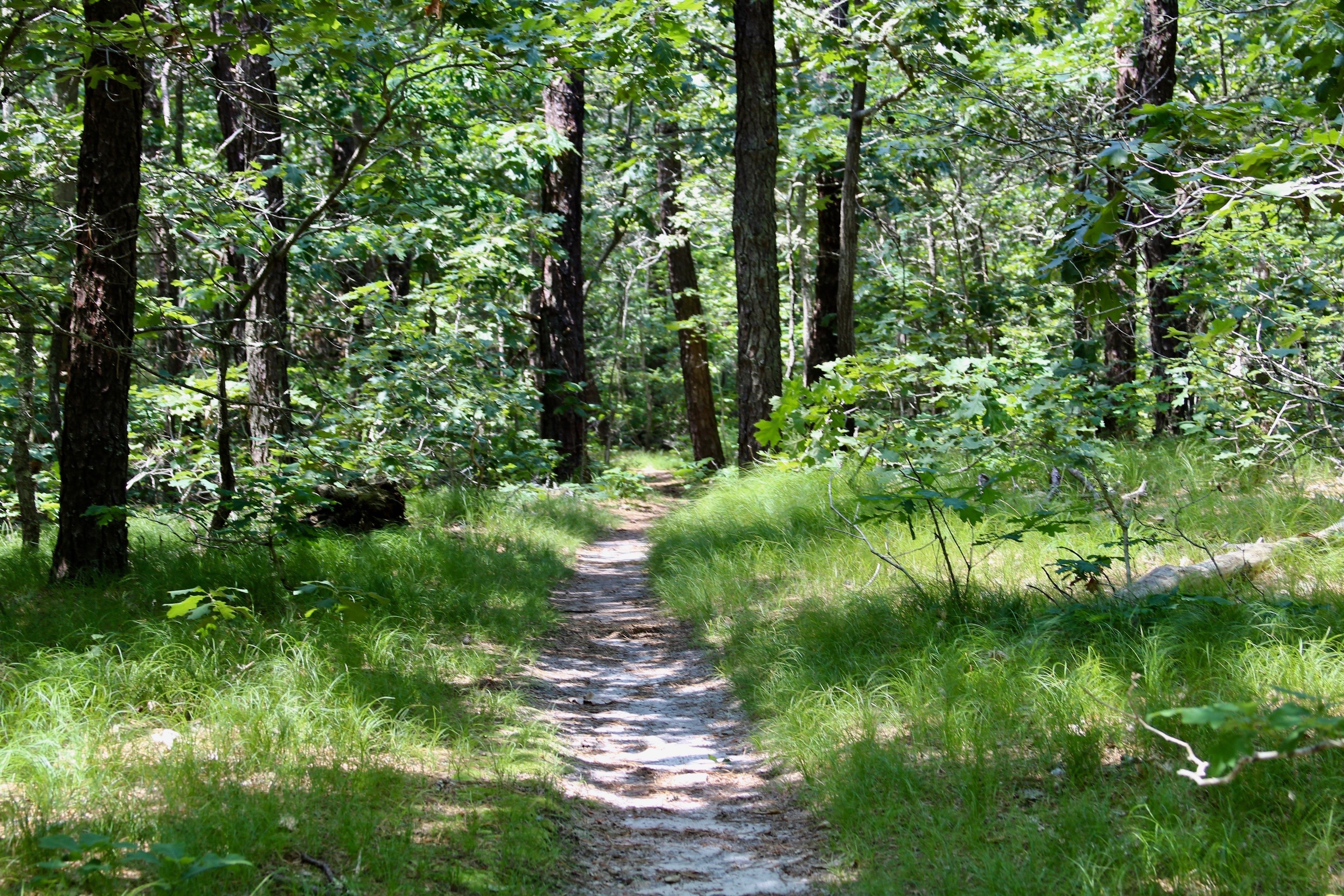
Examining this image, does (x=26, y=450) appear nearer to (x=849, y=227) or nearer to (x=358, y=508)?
(x=358, y=508)

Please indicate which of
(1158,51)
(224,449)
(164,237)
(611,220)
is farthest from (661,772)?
(611,220)

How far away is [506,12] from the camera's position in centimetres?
679

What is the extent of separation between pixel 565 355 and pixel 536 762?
927cm

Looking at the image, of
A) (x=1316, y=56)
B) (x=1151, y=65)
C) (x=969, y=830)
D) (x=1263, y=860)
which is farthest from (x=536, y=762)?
(x=1151, y=65)

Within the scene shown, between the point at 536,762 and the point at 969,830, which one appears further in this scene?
the point at 536,762

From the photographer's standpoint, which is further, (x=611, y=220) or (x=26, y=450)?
(x=611, y=220)

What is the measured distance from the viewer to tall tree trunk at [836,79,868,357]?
1026 centimetres

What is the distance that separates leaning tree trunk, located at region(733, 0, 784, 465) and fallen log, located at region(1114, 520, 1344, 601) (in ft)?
15.7

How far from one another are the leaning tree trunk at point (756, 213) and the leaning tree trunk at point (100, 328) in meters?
5.71

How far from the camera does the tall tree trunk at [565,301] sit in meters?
12.4

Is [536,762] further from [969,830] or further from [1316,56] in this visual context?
[1316,56]

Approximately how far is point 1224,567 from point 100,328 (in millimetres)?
6803

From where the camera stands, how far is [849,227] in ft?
34.8

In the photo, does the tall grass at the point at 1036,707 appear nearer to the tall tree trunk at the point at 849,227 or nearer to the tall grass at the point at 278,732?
the tall grass at the point at 278,732
